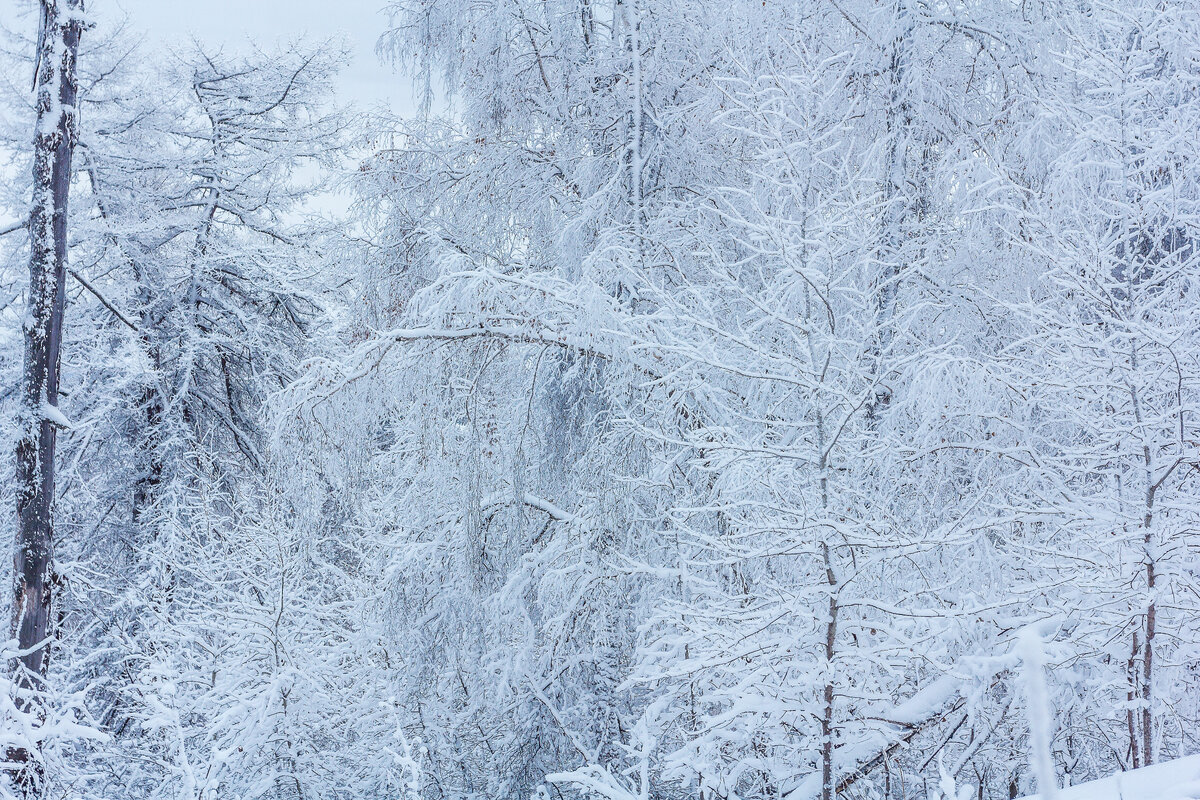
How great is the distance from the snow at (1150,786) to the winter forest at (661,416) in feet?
0.05

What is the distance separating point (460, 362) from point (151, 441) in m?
6.95

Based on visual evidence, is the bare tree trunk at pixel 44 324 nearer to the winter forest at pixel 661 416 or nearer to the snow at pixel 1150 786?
the winter forest at pixel 661 416

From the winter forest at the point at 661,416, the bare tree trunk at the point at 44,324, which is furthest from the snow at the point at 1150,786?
the bare tree trunk at the point at 44,324

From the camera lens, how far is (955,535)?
4.17 metres

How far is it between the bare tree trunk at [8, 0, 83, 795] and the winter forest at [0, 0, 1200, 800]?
0.04 metres

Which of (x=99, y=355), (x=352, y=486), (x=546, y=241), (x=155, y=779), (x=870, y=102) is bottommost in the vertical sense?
(x=155, y=779)

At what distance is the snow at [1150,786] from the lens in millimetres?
1581

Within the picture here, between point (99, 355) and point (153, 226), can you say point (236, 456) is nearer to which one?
point (99, 355)

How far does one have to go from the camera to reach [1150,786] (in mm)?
1651

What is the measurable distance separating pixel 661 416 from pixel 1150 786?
429 centimetres

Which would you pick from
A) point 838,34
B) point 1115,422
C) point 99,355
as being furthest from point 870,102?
point 99,355

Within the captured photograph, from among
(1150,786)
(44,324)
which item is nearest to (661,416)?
(1150,786)

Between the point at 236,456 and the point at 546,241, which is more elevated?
the point at 546,241

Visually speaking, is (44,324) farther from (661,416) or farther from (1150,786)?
(1150,786)
